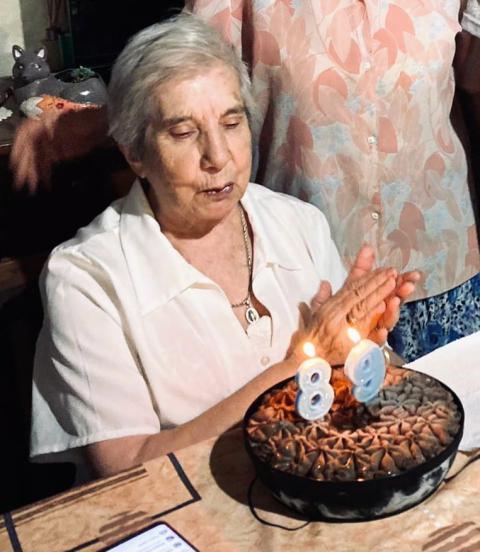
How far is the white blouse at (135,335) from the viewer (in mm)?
1527

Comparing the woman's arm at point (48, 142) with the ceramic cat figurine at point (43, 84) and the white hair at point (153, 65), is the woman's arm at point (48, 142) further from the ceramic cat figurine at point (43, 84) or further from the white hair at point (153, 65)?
the white hair at point (153, 65)

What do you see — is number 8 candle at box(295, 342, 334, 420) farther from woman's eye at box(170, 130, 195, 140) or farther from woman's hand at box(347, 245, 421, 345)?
woman's eye at box(170, 130, 195, 140)

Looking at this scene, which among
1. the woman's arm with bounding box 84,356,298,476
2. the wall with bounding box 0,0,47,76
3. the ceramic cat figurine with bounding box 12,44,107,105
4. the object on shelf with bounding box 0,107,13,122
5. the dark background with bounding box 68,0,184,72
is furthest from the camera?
the wall with bounding box 0,0,47,76

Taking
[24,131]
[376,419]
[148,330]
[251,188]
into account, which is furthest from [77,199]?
[376,419]

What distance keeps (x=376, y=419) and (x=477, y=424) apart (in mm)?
241

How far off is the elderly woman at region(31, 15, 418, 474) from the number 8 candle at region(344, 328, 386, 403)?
29 cm

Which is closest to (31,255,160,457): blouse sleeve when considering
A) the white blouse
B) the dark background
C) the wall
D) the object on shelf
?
the white blouse

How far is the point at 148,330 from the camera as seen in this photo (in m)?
1.59

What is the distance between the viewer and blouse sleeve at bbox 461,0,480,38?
182 centimetres

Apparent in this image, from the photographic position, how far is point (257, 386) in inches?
59.4

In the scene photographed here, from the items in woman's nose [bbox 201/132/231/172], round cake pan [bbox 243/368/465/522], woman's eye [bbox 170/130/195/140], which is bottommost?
round cake pan [bbox 243/368/465/522]

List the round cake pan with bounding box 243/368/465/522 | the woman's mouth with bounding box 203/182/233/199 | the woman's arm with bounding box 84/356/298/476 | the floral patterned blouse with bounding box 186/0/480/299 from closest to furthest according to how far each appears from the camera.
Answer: the round cake pan with bounding box 243/368/465/522, the woman's arm with bounding box 84/356/298/476, the woman's mouth with bounding box 203/182/233/199, the floral patterned blouse with bounding box 186/0/480/299

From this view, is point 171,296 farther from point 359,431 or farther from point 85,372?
point 359,431

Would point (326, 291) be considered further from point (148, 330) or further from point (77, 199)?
point (77, 199)
